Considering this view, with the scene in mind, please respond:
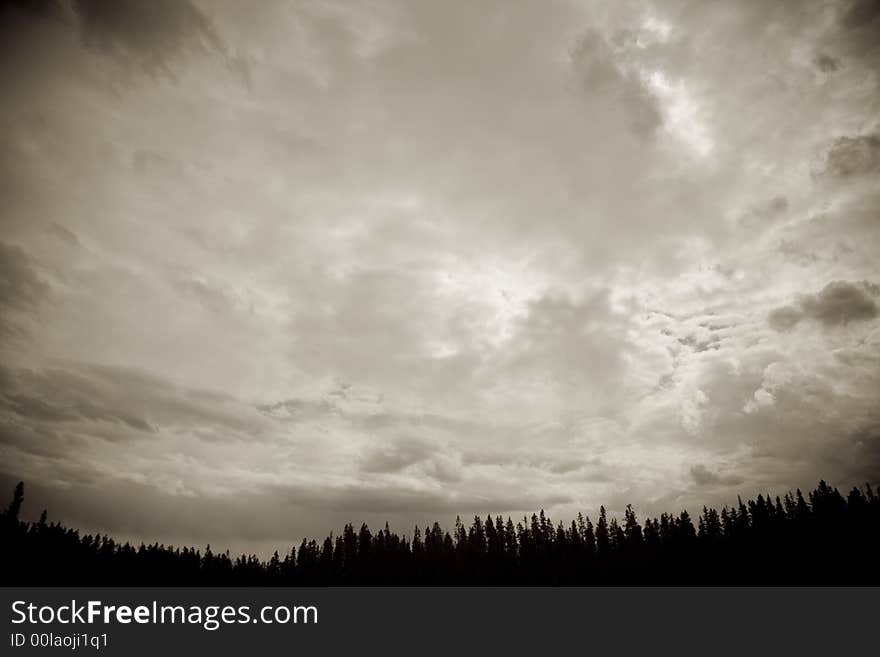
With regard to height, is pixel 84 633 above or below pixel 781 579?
below

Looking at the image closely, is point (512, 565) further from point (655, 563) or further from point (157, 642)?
point (157, 642)

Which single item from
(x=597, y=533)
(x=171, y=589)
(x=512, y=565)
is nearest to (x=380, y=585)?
(x=512, y=565)

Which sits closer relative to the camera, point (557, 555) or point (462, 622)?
point (462, 622)

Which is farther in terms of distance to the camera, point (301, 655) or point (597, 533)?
point (597, 533)

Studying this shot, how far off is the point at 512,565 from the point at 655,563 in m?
47.9

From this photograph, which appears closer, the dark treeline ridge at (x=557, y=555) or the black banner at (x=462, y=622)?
the black banner at (x=462, y=622)

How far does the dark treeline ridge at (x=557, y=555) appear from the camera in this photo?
11256 centimetres

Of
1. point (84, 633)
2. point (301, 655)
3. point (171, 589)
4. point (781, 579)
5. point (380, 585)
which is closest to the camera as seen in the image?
point (301, 655)

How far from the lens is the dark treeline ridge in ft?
369

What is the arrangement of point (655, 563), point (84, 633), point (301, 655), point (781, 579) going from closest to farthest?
1. point (301, 655)
2. point (84, 633)
3. point (781, 579)
4. point (655, 563)

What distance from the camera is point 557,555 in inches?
6132

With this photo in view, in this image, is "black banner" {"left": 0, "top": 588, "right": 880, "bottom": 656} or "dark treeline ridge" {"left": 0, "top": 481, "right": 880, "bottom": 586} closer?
"black banner" {"left": 0, "top": 588, "right": 880, "bottom": 656}

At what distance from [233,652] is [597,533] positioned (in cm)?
13430

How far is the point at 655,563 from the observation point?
13612 centimetres
